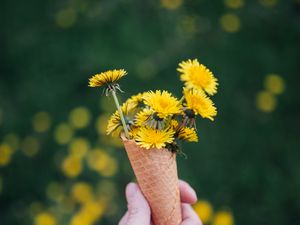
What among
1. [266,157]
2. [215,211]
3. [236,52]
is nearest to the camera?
[215,211]

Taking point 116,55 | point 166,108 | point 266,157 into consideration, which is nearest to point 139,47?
point 116,55

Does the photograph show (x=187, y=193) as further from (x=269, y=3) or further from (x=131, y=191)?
(x=269, y=3)

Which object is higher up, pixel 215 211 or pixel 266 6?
pixel 266 6

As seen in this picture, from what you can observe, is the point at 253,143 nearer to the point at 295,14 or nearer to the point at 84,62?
the point at 295,14

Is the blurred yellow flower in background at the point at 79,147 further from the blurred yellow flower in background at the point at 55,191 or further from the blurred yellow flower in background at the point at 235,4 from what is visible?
the blurred yellow flower in background at the point at 235,4

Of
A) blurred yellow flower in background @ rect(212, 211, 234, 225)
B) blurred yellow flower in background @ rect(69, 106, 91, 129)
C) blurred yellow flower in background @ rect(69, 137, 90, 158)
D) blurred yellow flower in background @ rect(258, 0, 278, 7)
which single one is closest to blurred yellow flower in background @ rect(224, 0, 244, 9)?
blurred yellow flower in background @ rect(258, 0, 278, 7)

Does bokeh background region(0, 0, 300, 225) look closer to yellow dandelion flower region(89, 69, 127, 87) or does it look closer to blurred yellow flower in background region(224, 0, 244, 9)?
blurred yellow flower in background region(224, 0, 244, 9)
